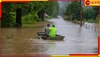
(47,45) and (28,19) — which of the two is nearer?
(47,45)

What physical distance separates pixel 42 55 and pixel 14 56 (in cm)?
132

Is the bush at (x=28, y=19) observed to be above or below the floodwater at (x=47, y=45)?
below

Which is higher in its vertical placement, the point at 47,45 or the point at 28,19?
the point at 47,45

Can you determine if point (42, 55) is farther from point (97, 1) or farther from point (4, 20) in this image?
point (4, 20)

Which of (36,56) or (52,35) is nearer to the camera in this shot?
(36,56)

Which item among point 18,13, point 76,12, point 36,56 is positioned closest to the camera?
point 36,56

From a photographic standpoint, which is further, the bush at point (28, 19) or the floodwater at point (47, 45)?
the bush at point (28, 19)

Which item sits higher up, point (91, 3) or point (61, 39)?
point (91, 3)

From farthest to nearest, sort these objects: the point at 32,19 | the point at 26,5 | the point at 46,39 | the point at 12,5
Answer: the point at 32,19
the point at 26,5
the point at 12,5
the point at 46,39

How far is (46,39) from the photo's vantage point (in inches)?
1059

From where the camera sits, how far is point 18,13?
185 feet

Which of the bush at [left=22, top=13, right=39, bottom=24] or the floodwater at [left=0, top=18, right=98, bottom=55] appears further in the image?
the bush at [left=22, top=13, right=39, bottom=24]

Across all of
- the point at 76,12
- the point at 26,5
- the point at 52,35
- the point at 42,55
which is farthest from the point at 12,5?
the point at 76,12

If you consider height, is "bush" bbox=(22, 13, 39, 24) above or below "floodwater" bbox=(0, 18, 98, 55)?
below
